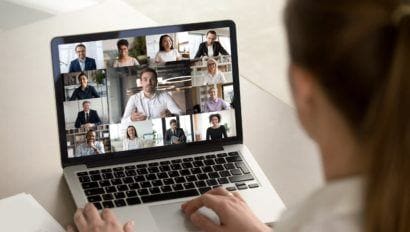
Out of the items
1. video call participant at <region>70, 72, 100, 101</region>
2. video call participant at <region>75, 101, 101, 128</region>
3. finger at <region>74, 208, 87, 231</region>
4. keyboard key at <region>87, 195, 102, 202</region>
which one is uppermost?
video call participant at <region>70, 72, 100, 101</region>

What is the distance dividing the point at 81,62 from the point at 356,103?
617 mm

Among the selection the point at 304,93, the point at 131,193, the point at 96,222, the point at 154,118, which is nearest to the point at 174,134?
the point at 154,118

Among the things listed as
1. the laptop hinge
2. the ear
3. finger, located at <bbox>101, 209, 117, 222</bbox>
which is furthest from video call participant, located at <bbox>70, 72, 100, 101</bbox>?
the ear

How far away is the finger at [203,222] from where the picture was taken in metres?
1.13

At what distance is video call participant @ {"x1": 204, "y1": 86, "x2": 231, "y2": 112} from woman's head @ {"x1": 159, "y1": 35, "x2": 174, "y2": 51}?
3.9 inches

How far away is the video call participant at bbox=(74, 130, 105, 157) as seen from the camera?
127cm

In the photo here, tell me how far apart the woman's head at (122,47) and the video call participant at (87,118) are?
96 millimetres

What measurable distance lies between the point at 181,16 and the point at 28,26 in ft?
1.02

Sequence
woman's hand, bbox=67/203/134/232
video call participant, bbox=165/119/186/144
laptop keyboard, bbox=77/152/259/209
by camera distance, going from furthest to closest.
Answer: video call participant, bbox=165/119/186/144, laptop keyboard, bbox=77/152/259/209, woman's hand, bbox=67/203/134/232

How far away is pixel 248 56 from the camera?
60.6 inches

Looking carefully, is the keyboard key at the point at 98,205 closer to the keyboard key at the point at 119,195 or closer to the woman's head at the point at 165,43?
the keyboard key at the point at 119,195

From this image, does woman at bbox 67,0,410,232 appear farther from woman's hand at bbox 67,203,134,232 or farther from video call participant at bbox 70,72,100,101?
video call participant at bbox 70,72,100,101

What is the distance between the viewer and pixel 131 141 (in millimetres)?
1289

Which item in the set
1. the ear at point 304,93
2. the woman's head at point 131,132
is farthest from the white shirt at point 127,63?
the ear at point 304,93
